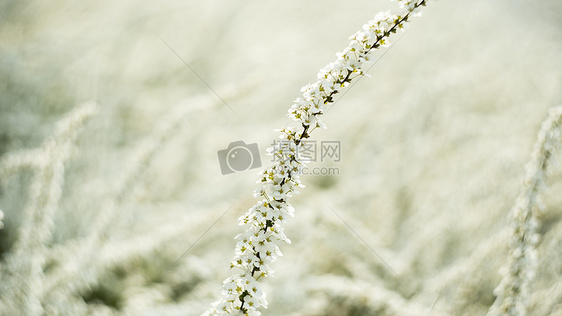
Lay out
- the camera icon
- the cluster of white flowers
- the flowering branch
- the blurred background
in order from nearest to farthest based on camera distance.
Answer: the cluster of white flowers < the flowering branch < the blurred background < the camera icon

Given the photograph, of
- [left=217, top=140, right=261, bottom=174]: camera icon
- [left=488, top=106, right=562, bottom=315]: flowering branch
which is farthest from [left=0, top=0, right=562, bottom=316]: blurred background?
[left=488, top=106, right=562, bottom=315]: flowering branch

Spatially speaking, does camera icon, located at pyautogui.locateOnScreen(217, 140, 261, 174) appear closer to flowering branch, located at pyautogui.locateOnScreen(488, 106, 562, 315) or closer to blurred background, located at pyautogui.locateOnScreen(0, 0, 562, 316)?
blurred background, located at pyautogui.locateOnScreen(0, 0, 562, 316)

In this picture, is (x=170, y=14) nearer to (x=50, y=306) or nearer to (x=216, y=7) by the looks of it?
(x=216, y=7)

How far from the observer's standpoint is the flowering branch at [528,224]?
0.60m

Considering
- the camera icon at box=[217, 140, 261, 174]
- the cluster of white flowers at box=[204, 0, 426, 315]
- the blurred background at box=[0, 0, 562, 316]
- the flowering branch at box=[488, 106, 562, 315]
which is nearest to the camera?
the cluster of white flowers at box=[204, 0, 426, 315]

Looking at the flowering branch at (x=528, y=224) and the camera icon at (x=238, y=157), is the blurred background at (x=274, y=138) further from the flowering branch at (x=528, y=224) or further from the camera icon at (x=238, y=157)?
the flowering branch at (x=528, y=224)

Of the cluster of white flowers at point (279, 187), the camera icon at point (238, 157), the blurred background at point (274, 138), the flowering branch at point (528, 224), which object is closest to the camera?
the cluster of white flowers at point (279, 187)

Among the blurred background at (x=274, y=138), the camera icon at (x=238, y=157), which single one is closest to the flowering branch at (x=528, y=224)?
the blurred background at (x=274, y=138)

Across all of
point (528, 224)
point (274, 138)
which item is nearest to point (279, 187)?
point (528, 224)

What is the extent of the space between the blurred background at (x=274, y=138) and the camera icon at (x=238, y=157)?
4cm

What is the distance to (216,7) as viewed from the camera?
1.79m

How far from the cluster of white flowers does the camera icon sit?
0.90 meters

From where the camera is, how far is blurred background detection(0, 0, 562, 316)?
947 mm

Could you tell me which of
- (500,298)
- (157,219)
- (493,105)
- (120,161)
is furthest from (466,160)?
(120,161)
